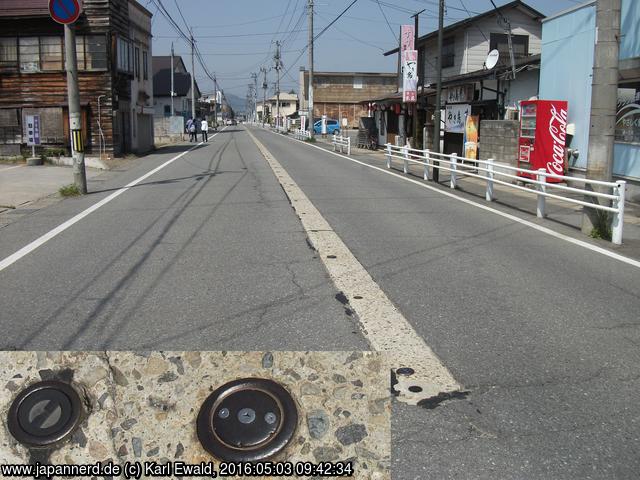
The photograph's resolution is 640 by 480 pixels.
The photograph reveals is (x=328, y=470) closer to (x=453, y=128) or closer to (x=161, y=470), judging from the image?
(x=161, y=470)

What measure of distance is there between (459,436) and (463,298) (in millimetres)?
2901

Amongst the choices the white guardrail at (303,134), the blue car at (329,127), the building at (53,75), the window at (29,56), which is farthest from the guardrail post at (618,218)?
the blue car at (329,127)

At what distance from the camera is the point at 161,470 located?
9.74 feet

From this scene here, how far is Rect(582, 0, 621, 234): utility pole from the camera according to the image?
33.0 ft

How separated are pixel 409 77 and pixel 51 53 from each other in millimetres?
14679

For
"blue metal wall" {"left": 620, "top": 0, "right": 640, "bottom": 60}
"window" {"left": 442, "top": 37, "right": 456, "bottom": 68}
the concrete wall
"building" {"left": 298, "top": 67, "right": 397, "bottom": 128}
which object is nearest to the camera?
"blue metal wall" {"left": 620, "top": 0, "right": 640, "bottom": 60}

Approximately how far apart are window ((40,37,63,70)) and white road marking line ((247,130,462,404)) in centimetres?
2211

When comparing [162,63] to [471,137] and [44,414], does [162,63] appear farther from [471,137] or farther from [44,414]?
[44,414]

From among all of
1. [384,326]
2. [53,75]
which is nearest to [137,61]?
[53,75]

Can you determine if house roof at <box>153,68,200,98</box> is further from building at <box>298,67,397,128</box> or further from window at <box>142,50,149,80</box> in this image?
window at <box>142,50,149,80</box>

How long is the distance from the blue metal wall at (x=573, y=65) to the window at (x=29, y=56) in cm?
1997

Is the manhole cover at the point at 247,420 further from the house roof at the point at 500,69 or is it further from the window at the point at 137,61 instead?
the window at the point at 137,61

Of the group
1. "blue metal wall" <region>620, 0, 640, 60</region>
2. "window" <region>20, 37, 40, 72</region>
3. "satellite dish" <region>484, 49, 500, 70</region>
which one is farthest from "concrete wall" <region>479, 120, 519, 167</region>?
"window" <region>20, 37, 40, 72</region>

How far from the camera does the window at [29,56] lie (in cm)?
2748
